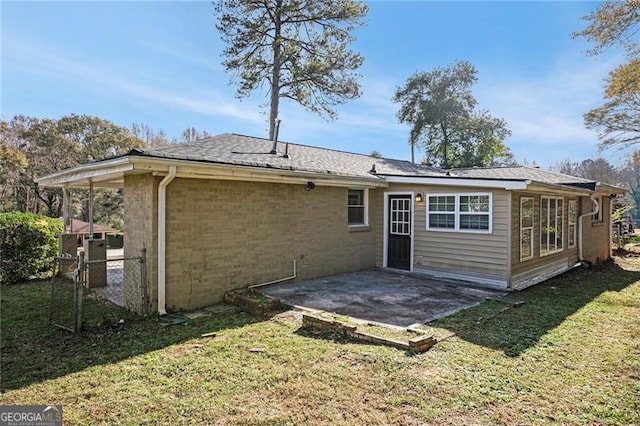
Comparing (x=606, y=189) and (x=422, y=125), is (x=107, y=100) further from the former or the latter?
(x=606, y=189)

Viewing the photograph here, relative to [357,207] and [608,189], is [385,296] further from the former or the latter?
[608,189]

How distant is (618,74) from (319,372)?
20.3 meters

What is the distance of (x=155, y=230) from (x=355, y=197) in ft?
19.6

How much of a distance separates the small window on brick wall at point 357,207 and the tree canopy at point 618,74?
38.7 ft

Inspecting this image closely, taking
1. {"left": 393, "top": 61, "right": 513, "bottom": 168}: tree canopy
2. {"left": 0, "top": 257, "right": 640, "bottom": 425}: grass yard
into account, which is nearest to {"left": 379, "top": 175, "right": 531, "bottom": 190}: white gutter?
{"left": 0, "top": 257, "right": 640, "bottom": 425}: grass yard

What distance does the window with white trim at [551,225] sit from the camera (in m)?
10.0

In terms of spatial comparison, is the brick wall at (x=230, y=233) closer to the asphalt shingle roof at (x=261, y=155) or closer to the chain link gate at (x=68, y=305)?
the asphalt shingle roof at (x=261, y=155)

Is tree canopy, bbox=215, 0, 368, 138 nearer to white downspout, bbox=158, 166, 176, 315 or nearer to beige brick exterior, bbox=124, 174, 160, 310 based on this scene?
beige brick exterior, bbox=124, 174, 160, 310

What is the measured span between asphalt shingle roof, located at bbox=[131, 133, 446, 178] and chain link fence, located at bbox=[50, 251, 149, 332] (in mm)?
2056

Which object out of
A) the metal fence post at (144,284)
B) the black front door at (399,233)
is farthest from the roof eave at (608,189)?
the metal fence post at (144,284)

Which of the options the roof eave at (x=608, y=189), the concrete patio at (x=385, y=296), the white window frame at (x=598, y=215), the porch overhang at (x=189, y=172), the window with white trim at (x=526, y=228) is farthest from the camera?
the white window frame at (x=598, y=215)

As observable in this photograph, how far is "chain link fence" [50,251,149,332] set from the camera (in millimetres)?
5496

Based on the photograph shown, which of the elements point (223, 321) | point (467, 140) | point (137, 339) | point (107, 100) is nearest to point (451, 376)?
point (223, 321)

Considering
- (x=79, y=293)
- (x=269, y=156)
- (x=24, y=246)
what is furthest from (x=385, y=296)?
(x=24, y=246)
